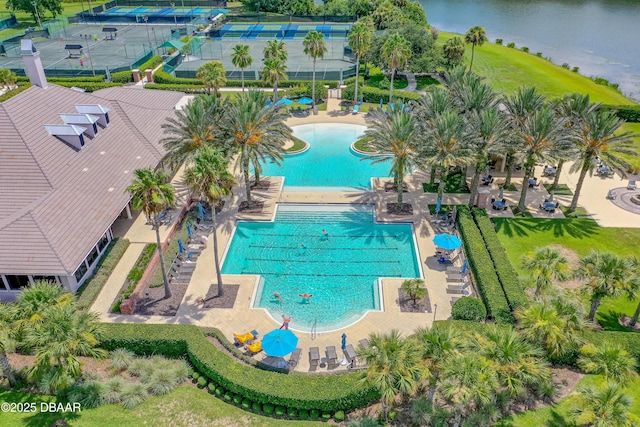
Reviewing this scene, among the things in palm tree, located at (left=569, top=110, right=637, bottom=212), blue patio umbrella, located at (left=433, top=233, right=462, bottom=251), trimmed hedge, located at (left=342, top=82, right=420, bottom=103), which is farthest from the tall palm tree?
trimmed hedge, located at (left=342, top=82, right=420, bottom=103)

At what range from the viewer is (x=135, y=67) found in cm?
7519

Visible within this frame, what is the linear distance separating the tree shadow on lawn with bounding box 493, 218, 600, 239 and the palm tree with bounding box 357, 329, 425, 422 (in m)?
20.1

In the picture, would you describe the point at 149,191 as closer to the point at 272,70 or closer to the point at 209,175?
the point at 209,175

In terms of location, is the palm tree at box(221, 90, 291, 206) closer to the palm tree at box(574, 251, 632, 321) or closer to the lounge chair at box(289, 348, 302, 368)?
the lounge chair at box(289, 348, 302, 368)

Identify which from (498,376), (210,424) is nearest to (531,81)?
(498,376)

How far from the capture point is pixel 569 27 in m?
108

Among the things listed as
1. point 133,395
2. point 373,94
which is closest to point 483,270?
point 133,395

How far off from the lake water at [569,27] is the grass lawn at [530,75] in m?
6.04

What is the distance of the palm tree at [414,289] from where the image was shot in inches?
A: 1195

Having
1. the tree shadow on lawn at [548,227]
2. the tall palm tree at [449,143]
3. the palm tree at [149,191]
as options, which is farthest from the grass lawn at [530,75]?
the palm tree at [149,191]

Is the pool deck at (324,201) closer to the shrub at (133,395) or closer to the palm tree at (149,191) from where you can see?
the shrub at (133,395)

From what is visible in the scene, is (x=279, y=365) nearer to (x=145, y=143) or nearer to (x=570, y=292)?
(x=570, y=292)

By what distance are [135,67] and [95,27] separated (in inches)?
1680

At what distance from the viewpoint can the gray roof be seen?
2953cm
